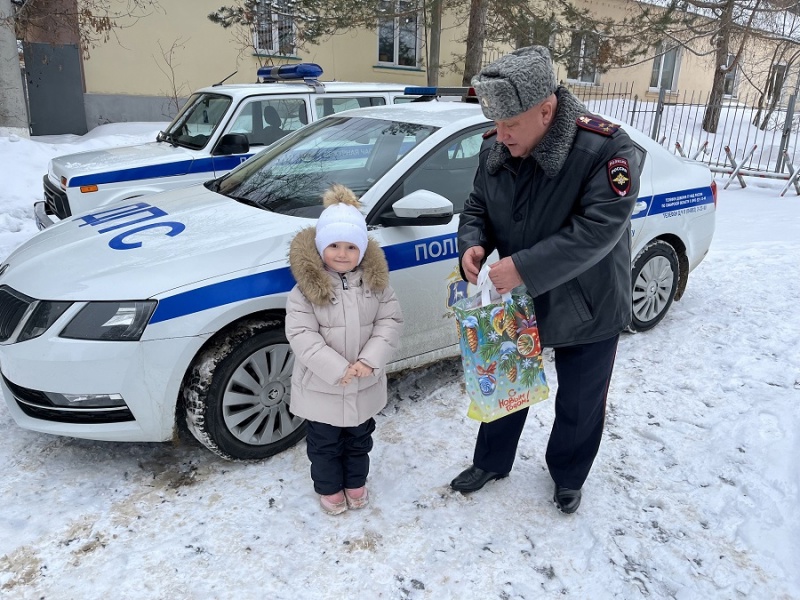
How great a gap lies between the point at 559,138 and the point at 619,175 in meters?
0.23

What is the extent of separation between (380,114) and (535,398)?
7.10 ft

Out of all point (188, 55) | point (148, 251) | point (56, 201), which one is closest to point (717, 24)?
point (188, 55)

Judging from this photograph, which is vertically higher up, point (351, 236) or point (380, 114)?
point (380, 114)

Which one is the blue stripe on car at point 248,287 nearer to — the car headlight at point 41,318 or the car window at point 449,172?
the car window at point 449,172

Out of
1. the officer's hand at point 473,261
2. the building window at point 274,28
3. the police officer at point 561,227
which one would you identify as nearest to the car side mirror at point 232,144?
the police officer at point 561,227

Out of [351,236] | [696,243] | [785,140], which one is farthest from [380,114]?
[785,140]

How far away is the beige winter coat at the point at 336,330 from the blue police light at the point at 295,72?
4995 mm

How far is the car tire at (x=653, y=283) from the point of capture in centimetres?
423

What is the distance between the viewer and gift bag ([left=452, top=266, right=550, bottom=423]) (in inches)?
89.8

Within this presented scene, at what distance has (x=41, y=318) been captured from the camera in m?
2.59

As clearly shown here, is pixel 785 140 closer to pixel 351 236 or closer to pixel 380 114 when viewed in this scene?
pixel 380 114

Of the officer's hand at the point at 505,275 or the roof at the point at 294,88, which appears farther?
the roof at the point at 294,88

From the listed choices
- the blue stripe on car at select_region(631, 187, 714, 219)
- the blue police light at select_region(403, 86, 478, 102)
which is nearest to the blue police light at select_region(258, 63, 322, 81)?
the blue police light at select_region(403, 86, 478, 102)

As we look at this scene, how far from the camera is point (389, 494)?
279cm
